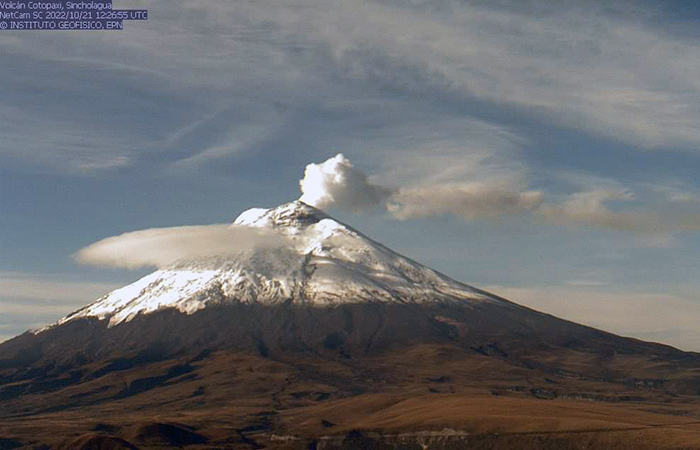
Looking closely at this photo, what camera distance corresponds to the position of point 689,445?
19112 cm

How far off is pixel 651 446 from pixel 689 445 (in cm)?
822

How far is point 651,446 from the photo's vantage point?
196 m
